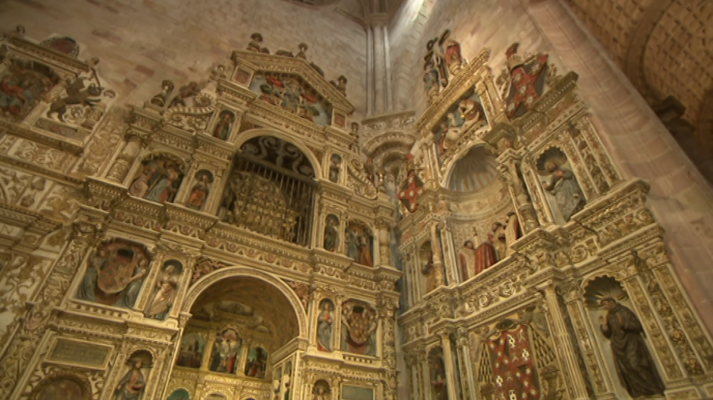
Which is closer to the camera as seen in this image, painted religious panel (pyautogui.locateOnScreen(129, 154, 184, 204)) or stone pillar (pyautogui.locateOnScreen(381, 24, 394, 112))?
painted religious panel (pyautogui.locateOnScreen(129, 154, 184, 204))

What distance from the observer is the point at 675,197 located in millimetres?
5375

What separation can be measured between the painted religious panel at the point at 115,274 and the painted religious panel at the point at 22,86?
127 inches

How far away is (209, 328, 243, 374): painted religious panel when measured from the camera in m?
8.48

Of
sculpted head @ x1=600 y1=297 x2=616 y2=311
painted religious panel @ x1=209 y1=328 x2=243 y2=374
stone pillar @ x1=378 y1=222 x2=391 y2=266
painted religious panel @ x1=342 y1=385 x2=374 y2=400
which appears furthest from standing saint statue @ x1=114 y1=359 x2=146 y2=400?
sculpted head @ x1=600 y1=297 x2=616 y2=311

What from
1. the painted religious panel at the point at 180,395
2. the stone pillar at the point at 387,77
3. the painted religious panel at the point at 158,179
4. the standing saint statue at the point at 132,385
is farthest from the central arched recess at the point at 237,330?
the stone pillar at the point at 387,77

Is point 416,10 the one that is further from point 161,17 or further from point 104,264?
point 104,264

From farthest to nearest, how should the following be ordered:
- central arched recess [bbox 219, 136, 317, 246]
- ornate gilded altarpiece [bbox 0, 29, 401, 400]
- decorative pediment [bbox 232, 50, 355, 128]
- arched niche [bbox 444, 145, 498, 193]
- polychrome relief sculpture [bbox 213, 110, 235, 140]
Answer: decorative pediment [bbox 232, 50, 355, 128]
polychrome relief sculpture [bbox 213, 110, 235, 140]
arched niche [bbox 444, 145, 498, 193]
central arched recess [bbox 219, 136, 317, 246]
ornate gilded altarpiece [bbox 0, 29, 401, 400]

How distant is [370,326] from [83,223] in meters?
6.01

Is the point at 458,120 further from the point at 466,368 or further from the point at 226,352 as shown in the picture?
the point at 226,352

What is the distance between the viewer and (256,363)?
8.82 metres

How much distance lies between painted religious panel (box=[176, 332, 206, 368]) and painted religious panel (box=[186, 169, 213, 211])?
286 centimetres

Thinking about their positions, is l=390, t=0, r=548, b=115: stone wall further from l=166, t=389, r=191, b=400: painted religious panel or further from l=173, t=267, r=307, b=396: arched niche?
l=166, t=389, r=191, b=400: painted religious panel

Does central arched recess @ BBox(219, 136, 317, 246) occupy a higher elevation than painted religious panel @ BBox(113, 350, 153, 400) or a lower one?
higher

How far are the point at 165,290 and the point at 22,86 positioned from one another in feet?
17.0
